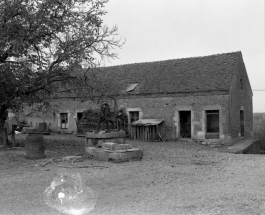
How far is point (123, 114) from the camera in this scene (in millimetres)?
21688

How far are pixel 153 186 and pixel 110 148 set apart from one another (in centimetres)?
411

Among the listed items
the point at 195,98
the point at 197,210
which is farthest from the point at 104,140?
the point at 195,98

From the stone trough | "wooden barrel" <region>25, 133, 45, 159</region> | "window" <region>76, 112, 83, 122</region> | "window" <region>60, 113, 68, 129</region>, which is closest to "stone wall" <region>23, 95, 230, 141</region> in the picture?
"window" <region>76, 112, 83, 122</region>

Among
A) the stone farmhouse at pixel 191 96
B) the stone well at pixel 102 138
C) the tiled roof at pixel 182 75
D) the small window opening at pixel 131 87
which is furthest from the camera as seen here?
the small window opening at pixel 131 87

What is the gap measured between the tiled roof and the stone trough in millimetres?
8153

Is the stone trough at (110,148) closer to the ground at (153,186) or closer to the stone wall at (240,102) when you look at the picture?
the ground at (153,186)

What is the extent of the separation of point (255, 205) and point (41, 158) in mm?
8728

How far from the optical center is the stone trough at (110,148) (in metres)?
11.1

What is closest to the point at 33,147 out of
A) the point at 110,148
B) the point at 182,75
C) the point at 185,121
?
the point at 110,148

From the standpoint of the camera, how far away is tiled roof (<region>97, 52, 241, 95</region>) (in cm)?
1892

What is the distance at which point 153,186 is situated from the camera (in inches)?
297

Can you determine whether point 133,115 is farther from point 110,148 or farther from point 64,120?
point 110,148

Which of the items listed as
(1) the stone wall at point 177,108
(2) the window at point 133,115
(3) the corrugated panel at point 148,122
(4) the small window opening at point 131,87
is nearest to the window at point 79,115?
(1) the stone wall at point 177,108

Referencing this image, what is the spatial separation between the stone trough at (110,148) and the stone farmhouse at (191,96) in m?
7.67
